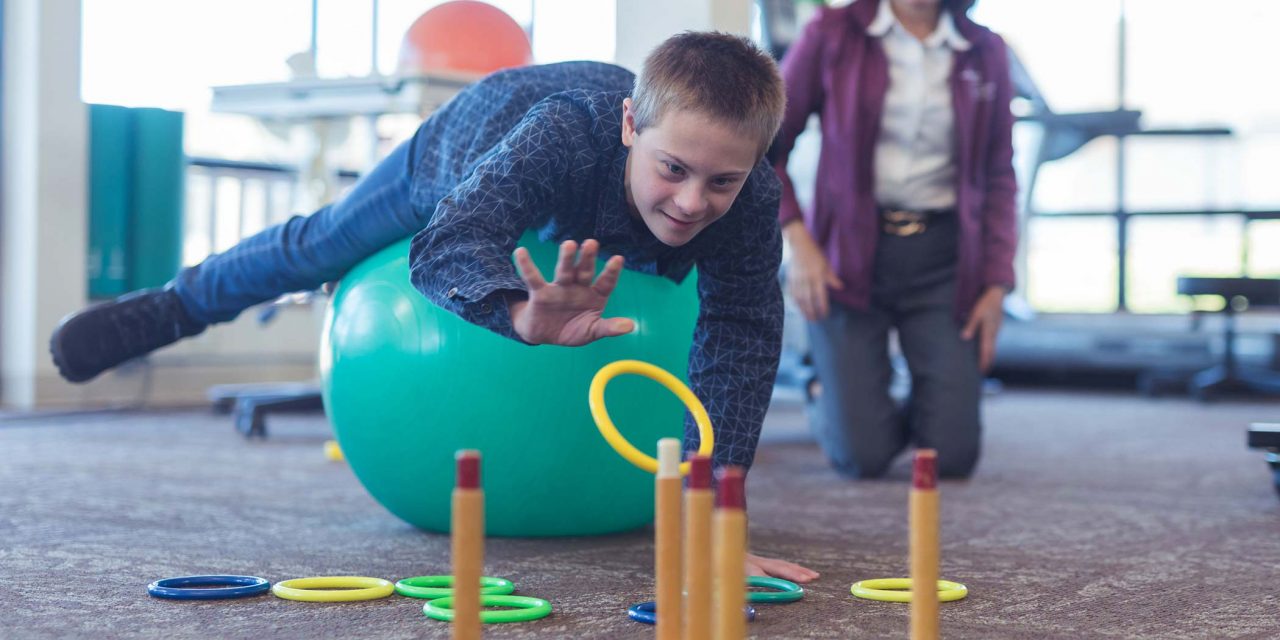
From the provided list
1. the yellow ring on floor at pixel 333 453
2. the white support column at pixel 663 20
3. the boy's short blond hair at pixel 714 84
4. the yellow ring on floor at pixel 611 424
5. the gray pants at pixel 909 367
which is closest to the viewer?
the yellow ring on floor at pixel 611 424

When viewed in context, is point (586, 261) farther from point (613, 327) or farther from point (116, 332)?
point (116, 332)

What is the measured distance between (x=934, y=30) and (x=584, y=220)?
1.65m

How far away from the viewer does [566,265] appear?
127 centimetres

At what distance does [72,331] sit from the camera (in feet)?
7.92

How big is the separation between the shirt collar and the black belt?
0.41 metres

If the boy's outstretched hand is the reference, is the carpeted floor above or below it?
below

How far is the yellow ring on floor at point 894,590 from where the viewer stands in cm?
163

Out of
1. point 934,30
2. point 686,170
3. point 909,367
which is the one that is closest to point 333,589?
point 686,170

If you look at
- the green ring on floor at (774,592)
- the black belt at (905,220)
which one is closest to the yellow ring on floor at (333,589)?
the green ring on floor at (774,592)

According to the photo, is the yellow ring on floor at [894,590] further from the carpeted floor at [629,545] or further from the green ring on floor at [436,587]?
the green ring on floor at [436,587]

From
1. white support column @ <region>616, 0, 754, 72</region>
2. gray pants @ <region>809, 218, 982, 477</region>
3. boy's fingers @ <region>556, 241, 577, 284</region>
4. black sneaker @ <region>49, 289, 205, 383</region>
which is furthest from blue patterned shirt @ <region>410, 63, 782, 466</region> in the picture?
white support column @ <region>616, 0, 754, 72</region>

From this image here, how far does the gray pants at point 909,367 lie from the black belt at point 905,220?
0.02m

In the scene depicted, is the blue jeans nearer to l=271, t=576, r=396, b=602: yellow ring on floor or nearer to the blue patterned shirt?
the blue patterned shirt

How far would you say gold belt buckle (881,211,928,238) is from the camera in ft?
10.1
